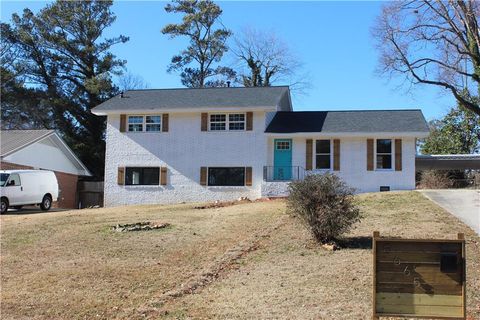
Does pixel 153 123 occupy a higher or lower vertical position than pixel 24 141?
higher

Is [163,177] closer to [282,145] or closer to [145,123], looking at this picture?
[145,123]

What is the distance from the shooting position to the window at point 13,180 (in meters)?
24.4

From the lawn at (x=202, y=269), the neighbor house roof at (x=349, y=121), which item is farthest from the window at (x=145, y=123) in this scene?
the lawn at (x=202, y=269)

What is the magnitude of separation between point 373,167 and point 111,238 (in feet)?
50.6

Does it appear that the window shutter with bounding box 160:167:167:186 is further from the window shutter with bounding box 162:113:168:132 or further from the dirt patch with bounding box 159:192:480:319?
the dirt patch with bounding box 159:192:480:319

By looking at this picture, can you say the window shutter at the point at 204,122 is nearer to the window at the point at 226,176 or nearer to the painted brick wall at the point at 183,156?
the painted brick wall at the point at 183,156

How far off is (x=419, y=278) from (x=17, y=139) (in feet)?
104

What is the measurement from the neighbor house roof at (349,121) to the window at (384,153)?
71cm

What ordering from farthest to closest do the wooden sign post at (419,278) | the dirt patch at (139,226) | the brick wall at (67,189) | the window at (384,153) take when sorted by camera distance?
the brick wall at (67,189) → the window at (384,153) → the dirt patch at (139,226) → the wooden sign post at (419,278)

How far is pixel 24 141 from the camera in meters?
32.4

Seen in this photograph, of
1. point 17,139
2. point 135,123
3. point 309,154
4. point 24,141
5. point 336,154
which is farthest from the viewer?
point 17,139

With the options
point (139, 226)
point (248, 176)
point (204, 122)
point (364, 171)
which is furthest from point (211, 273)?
point (204, 122)

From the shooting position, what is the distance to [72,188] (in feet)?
121

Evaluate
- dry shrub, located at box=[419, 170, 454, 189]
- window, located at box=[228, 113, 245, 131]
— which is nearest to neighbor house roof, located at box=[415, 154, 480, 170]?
dry shrub, located at box=[419, 170, 454, 189]
